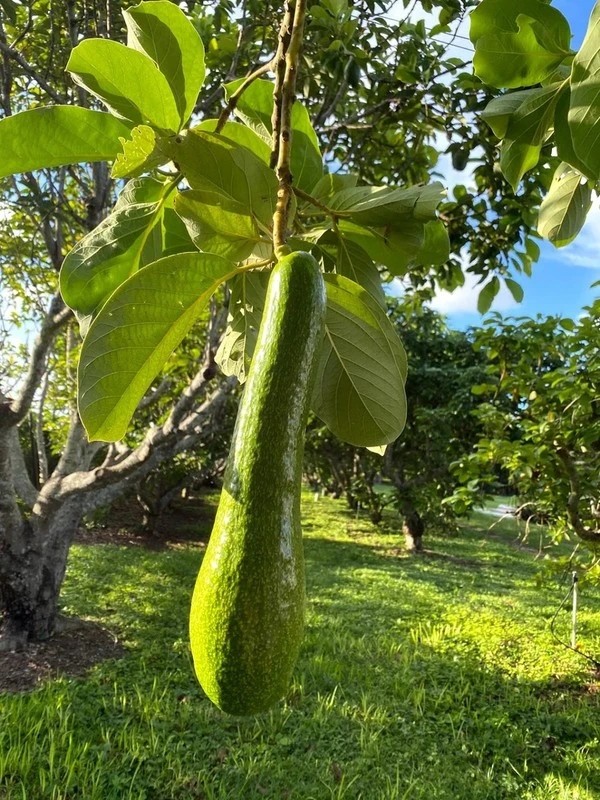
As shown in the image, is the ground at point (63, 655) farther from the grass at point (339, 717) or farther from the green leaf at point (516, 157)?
the green leaf at point (516, 157)

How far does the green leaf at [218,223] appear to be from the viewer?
1.95ft

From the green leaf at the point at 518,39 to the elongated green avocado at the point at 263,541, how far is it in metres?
0.35

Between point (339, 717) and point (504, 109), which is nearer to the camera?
point (504, 109)

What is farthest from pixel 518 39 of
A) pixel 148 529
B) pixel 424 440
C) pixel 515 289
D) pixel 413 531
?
pixel 424 440

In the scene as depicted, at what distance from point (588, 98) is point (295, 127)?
0.33 meters

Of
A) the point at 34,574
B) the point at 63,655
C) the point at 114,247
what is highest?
the point at 114,247

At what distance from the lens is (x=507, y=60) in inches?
27.3

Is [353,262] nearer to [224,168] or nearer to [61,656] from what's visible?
[224,168]

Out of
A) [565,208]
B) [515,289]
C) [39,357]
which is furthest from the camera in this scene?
[39,357]

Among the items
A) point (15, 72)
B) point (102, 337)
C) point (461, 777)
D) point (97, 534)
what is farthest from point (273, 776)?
point (97, 534)

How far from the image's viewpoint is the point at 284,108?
20.2 inches

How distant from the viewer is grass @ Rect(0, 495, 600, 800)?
2.98 metres

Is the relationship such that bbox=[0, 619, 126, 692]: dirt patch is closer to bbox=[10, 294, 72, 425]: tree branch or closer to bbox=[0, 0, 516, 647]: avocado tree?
bbox=[0, 0, 516, 647]: avocado tree

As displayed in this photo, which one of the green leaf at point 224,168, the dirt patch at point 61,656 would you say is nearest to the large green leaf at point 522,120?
the green leaf at point 224,168
